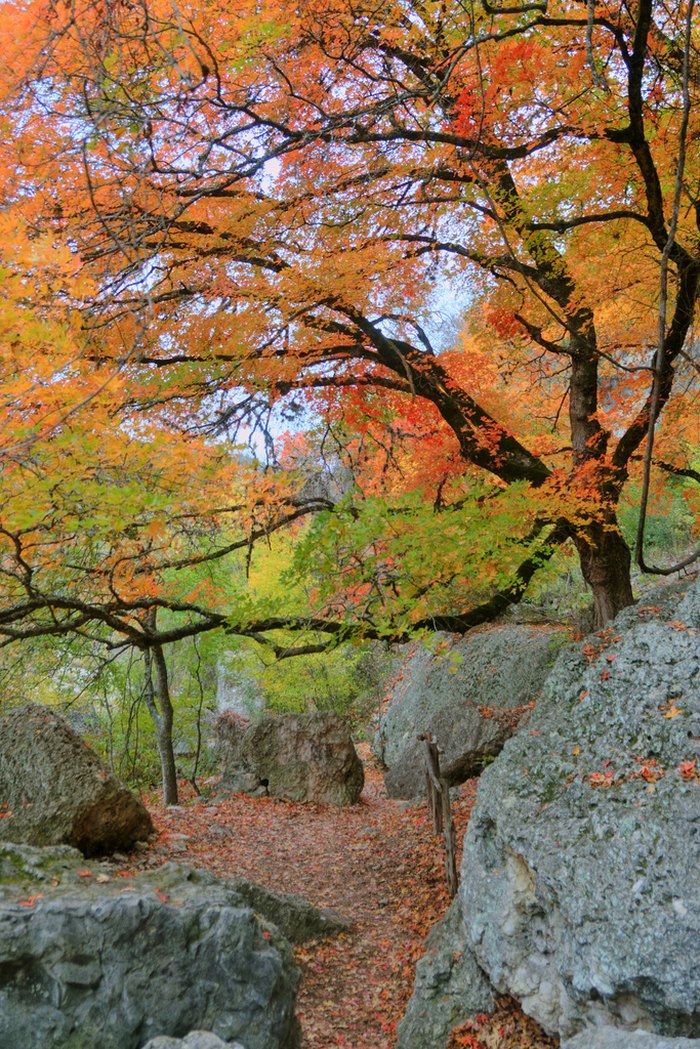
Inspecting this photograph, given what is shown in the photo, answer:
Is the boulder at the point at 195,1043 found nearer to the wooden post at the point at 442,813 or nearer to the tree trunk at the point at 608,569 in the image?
the wooden post at the point at 442,813

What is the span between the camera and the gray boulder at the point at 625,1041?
2215mm

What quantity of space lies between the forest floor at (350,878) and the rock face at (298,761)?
0.94 ft

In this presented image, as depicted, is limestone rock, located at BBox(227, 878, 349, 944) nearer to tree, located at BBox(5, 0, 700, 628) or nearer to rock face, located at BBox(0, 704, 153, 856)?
rock face, located at BBox(0, 704, 153, 856)

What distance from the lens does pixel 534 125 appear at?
5711mm

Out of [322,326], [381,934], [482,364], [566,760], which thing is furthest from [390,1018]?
[482,364]

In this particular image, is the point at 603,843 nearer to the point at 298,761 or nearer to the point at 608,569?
the point at 608,569

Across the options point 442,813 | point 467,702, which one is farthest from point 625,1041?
point 467,702

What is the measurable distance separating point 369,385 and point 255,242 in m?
2.29

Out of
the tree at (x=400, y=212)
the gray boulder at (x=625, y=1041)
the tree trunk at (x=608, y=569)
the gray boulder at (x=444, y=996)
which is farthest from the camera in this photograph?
the tree trunk at (x=608, y=569)

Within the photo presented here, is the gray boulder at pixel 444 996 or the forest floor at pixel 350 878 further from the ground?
the gray boulder at pixel 444 996

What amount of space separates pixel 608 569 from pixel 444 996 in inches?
182

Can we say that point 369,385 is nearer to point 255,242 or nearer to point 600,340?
point 255,242

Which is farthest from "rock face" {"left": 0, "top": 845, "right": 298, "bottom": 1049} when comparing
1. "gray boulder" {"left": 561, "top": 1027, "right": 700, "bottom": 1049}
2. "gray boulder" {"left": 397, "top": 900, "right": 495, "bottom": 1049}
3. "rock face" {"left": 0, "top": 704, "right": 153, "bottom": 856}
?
"rock face" {"left": 0, "top": 704, "right": 153, "bottom": 856}

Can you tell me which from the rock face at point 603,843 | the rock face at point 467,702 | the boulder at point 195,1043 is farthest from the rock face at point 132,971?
the rock face at point 467,702
